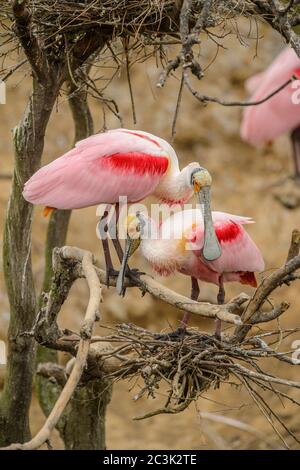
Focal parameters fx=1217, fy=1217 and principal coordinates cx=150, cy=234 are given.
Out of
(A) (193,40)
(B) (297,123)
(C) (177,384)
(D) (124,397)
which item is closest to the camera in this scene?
(A) (193,40)

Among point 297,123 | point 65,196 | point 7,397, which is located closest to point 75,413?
point 7,397

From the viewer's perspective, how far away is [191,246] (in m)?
5.67

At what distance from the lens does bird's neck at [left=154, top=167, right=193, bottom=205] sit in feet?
19.2

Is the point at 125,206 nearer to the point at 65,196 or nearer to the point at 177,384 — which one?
the point at 65,196

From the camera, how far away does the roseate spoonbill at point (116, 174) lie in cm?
570

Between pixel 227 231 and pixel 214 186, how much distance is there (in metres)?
5.21

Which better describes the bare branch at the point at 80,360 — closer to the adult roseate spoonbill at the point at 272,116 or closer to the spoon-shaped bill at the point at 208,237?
the spoon-shaped bill at the point at 208,237

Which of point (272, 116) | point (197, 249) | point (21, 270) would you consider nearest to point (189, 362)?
point (197, 249)

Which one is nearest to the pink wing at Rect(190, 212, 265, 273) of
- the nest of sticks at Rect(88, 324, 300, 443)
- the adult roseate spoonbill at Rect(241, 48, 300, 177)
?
the nest of sticks at Rect(88, 324, 300, 443)

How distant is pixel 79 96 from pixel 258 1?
167cm

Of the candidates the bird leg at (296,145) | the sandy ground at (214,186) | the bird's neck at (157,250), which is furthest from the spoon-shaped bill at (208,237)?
the sandy ground at (214,186)

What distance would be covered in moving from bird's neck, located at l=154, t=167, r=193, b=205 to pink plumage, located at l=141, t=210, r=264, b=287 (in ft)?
0.32

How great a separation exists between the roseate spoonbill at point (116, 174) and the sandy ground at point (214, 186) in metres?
3.70

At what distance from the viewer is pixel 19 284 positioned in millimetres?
6047
